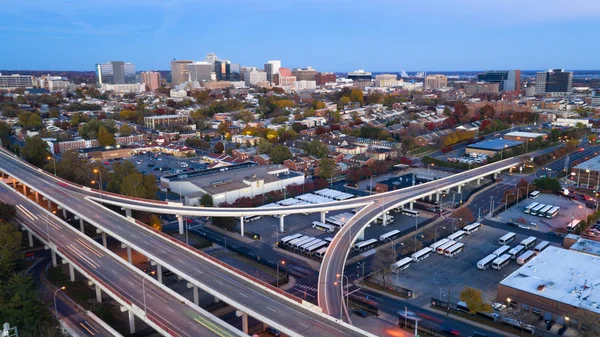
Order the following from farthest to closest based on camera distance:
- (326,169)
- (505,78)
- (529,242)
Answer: (505,78), (326,169), (529,242)

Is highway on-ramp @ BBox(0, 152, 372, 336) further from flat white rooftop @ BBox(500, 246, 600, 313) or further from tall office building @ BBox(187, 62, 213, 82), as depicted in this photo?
tall office building @ BBox(187, 62, 213, 82)

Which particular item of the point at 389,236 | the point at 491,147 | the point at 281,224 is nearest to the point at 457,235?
the point at 389,236

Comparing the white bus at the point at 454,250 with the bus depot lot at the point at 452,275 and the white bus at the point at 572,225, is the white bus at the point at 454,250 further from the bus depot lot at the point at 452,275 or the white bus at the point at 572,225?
the white bus at the point at 572,225

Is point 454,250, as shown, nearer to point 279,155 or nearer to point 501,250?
point 501,250

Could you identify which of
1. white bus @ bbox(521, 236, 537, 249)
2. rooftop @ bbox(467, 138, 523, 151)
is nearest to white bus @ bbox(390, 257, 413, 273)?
white bus @ bbox(521, 236, 537, 249)

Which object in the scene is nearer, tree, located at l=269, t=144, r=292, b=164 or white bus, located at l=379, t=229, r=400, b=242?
white bus, located at l=379, t=229, r=400, b=242
